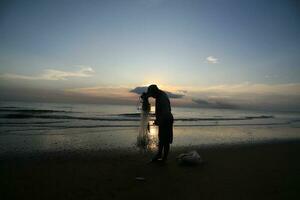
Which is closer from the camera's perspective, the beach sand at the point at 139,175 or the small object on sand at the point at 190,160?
the beach sand at the point at 139,175

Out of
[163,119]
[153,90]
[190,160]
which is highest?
[153,90]

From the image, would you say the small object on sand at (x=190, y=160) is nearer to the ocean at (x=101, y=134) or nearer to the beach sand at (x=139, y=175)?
the beach sand at (x=139, y=175)

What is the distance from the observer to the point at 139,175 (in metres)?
5.92

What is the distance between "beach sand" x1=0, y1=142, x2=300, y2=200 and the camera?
4582mm

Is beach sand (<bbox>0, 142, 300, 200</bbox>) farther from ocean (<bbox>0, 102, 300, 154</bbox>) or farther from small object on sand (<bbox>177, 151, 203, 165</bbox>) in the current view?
ocean (<bbox>0, 102, 300, 154</bbox>)

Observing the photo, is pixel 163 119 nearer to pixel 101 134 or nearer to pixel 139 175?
pixel 139 175

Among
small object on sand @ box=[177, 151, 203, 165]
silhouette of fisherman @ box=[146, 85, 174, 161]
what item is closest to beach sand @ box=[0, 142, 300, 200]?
small object on sand @ box=[177, 151, 203, 165]

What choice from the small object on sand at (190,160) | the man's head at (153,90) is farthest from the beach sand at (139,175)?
the man's head at (153,90)

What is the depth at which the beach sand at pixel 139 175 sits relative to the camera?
15.0 feet

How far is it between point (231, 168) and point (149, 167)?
8.02ft

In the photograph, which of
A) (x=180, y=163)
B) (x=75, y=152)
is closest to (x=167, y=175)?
(x=180, y=163)

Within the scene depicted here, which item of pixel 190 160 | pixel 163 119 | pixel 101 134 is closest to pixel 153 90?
pixel 163 119

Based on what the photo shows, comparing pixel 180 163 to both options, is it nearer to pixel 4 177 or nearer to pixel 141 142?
pixel 141 142

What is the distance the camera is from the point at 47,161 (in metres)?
7.43
